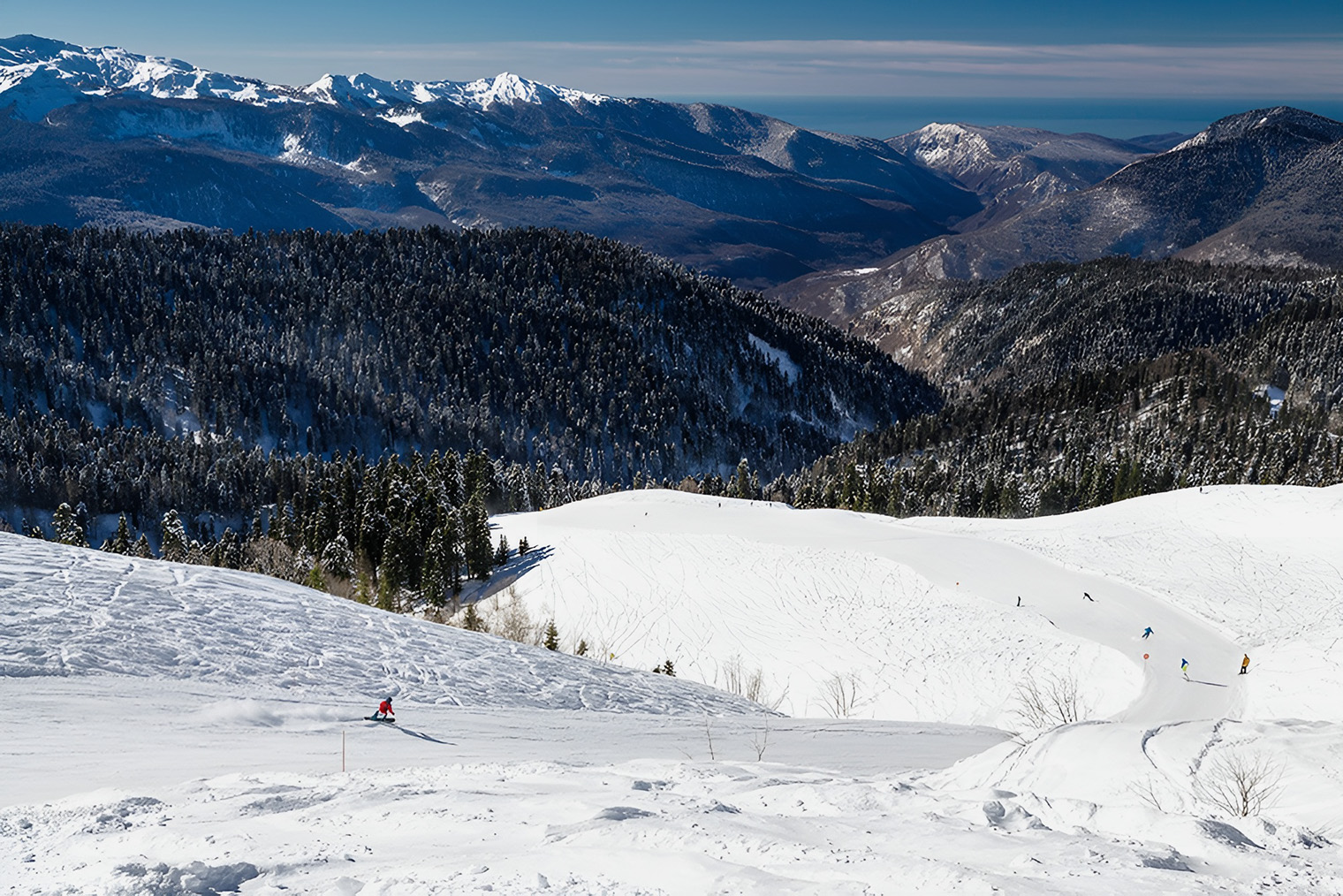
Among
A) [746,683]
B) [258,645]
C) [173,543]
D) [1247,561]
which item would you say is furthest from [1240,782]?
[173,543]

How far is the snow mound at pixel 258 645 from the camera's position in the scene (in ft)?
75.6

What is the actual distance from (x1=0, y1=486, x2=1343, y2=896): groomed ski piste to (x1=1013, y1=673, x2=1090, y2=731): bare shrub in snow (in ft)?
1.88

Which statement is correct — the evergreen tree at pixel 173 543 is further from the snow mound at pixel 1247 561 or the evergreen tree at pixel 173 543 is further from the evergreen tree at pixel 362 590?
the snow mound at pixel 1247 561

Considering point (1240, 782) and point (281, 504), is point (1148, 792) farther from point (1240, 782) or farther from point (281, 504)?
point (281, 504)

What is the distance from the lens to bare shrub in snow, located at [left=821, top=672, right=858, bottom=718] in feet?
146

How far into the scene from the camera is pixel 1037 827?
13820 mm

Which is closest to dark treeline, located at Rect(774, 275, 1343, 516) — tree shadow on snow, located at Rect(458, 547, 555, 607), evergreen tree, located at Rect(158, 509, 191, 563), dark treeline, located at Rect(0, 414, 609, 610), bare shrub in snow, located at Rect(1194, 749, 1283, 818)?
tree shadow on snow, located at Rect(458, 547, 555, 607)

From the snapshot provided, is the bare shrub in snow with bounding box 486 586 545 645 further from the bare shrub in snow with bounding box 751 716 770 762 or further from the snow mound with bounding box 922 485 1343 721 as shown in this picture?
the snow mound with bounding box 922 485 1343 721

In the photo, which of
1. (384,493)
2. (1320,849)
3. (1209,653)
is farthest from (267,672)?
(384,493)

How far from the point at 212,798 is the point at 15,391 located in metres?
222

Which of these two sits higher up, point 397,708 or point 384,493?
point 384,493

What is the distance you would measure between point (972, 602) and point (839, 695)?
55.9ft

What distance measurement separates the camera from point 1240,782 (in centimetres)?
1666

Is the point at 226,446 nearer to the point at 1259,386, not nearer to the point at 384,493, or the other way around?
the point at 384,493
